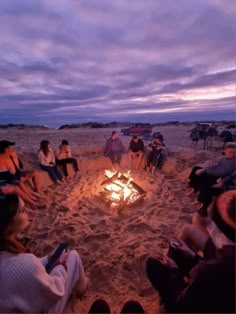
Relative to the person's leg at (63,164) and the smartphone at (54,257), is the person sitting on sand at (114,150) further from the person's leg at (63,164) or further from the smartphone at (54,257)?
the smartphone at (54,257)

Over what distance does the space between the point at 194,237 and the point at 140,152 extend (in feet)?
14.9

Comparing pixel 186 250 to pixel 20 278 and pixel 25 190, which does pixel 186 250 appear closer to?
pixel 20 278

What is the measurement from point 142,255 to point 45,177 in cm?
326

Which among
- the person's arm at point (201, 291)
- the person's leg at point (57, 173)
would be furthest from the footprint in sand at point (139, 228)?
the person's leg at point (57, 173)

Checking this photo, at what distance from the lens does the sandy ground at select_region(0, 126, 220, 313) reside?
2.24 metres

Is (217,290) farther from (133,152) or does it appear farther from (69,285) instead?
(133,152)

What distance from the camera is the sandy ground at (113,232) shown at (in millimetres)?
2244

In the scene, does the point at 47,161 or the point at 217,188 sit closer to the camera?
the point at 217,188

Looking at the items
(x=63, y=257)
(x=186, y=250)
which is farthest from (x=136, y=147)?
(x=63, y=257)

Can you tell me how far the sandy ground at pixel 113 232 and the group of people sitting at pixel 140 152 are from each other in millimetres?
1115

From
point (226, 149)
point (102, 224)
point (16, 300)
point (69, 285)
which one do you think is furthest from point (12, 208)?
point (226, 149)

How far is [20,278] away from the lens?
1494 millimetres

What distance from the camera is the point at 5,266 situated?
1.53m

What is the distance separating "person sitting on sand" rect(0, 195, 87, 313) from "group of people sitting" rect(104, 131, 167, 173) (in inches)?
184
